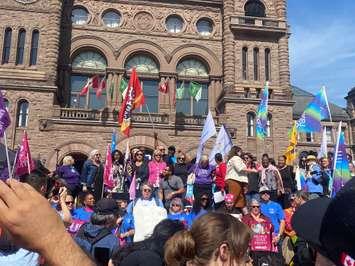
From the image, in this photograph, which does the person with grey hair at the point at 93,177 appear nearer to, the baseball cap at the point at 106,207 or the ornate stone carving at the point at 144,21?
the baseball cap at the point at 106,207

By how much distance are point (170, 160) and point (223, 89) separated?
614 inches

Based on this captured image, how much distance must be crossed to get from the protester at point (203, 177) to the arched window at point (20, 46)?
1807 cm

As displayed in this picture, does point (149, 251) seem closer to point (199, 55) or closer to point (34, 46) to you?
point (34, 46)

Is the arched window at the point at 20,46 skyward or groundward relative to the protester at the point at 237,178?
skyward

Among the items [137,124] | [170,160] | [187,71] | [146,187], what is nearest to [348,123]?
[187,71]

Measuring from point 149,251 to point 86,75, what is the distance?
2509 centimetres


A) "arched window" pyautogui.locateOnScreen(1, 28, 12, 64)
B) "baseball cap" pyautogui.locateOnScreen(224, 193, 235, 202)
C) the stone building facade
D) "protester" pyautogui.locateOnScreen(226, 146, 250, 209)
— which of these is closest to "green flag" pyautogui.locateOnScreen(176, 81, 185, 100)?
the stone building facade

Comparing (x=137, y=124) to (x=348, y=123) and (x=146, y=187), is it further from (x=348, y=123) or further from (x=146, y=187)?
(x=348, y=123)

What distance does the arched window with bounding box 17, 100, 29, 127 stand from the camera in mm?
24439

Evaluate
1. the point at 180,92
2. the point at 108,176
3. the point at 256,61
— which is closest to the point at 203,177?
the point at 108,176

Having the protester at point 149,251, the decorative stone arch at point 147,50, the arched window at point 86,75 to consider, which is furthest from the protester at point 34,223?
the decorative stone arch at point 147,50

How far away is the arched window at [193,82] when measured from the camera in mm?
28234

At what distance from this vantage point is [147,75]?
1101 inches

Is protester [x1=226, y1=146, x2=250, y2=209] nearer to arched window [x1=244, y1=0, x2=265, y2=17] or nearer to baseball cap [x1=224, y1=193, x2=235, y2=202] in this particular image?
baseball cap [x1=224, y1=193, x2=235, y2=202]
